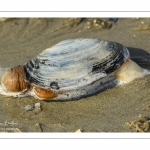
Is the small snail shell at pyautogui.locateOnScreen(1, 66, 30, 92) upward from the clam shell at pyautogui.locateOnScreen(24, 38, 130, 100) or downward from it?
downward

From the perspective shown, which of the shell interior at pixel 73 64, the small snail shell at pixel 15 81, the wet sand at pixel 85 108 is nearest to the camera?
the wet sand at pixel 85 108

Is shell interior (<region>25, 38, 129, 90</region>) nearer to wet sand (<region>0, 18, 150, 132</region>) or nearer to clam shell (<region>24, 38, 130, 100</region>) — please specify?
clam shell (<region>24, 38, 130, 100</region>)

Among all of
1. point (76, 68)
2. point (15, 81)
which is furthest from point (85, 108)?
point (15, 81)

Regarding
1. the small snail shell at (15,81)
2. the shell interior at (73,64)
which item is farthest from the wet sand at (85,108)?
the shell interior at (73,64)

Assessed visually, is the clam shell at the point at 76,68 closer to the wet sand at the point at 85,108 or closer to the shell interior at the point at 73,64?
the shell interior at the point at 73,64

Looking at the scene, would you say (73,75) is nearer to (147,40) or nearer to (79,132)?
(79,132)

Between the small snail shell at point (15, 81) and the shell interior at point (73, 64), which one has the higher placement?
the shell interior at point (73, 64)

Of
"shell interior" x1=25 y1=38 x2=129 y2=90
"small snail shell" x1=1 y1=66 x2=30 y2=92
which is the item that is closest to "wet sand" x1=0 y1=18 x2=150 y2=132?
"small snail shell" x1=1 y1=66 x2=30 y2=92

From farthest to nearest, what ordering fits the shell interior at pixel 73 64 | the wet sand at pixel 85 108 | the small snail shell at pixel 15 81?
the small snail shell at pixel 15 81 < the shell interior at pixel 73 64 < the wet sand at pixel 85 108

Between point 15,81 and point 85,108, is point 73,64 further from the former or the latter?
point 15,81
